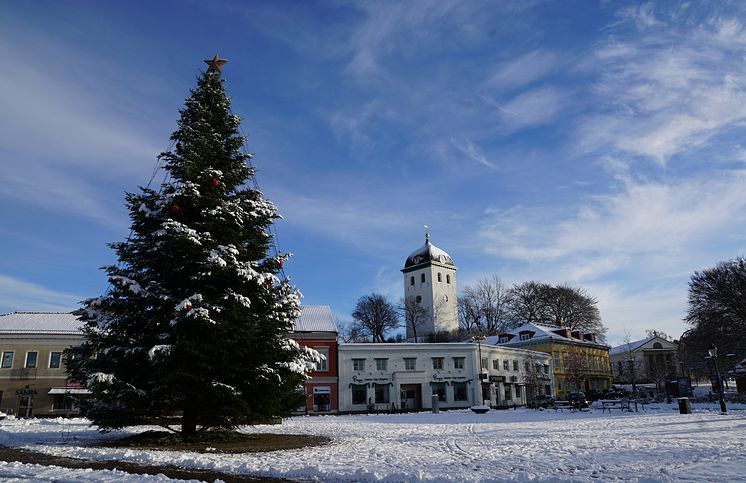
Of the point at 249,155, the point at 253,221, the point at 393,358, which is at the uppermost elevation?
the point at 249,155

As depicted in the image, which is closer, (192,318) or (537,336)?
(192,318)

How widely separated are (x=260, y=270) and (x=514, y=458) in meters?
10.3

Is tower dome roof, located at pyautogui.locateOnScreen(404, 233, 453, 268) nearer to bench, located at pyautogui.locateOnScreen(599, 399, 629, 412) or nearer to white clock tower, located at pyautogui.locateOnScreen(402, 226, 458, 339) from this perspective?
white clock tower, located at pyautogui.locateOnScreen(402, 226, 458, 339)

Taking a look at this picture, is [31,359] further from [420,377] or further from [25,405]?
[420,377]

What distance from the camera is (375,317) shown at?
281 ft

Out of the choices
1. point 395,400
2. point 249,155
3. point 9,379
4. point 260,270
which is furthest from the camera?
point 395,400

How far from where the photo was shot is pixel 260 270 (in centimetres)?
1838

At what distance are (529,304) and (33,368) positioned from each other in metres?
64.1

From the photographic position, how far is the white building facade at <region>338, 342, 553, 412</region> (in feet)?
162

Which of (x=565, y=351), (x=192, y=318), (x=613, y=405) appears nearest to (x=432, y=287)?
(x=565, y=351)

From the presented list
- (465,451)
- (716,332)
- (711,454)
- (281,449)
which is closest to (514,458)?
(465,451)

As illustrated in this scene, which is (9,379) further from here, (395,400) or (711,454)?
(711,454)

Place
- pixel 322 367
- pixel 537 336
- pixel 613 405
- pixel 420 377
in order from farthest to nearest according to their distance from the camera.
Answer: pixel 537 336, pixel 420 377, pixel 322 367, pixel 613 405

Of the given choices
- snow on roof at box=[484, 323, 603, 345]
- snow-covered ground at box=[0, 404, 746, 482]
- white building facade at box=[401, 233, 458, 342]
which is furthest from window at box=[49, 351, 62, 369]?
white building facade at box=[401, 233, 458, 342]
